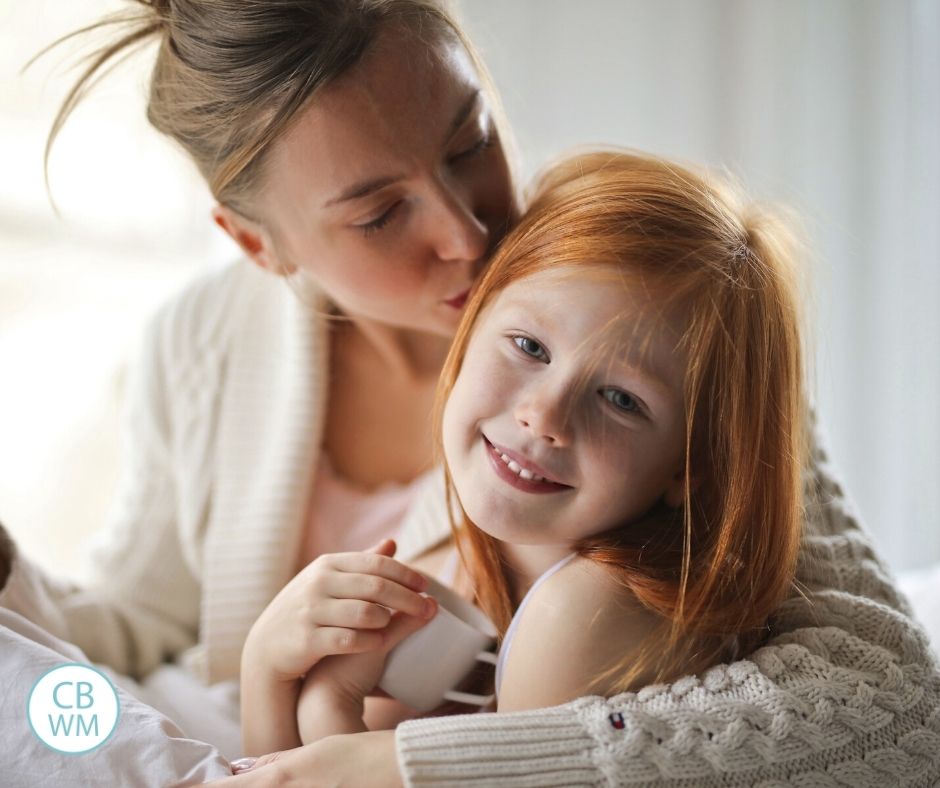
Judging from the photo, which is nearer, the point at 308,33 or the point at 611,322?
the point at 611,322

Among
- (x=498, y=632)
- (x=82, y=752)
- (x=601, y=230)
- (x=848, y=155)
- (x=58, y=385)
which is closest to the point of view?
(x=82, y=752)

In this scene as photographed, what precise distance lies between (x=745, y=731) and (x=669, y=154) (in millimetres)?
1747

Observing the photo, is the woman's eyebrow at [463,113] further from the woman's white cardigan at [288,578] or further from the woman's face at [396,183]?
the woman's white cardigan at [288,578]

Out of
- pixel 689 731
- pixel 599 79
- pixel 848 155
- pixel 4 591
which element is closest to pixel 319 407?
pixel 4 591

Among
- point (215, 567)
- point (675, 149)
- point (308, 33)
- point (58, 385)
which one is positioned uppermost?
point (308, 33)

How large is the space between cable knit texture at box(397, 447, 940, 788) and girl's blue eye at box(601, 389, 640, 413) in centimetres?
23

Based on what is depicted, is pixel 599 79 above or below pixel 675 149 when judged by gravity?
above

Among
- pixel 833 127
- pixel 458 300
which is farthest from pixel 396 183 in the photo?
pixel 833 127

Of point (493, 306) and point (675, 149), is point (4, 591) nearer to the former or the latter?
point (493, 306)

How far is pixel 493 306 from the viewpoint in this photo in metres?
0.97

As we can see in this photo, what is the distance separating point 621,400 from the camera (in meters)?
0.89

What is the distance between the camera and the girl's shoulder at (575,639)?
867 millimetres

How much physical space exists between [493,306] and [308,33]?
319 mm

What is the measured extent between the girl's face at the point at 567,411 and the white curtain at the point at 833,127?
1650 mm
